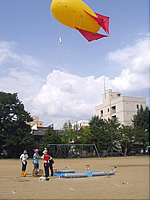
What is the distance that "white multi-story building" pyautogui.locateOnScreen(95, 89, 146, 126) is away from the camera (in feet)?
203

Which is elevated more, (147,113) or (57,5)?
(57,5)

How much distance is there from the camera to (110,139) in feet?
151

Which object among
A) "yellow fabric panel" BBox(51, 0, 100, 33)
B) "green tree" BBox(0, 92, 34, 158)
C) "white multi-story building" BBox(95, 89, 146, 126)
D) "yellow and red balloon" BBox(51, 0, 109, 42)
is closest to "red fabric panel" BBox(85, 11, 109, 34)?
"yellow and red balloon" BBox(51, 0, 109, 42)

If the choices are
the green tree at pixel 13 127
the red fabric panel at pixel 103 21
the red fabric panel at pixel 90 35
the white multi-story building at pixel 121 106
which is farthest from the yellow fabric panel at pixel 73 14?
the white multi-story building at pixel 121 106

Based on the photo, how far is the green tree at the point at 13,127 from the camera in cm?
4050

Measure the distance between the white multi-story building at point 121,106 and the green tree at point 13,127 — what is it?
2952 cm

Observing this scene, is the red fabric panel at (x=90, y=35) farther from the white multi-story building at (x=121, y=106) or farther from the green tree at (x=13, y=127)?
the white multi-story building at (x=121, y=106)

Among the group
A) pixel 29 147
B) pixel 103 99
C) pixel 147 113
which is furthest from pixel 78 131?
pixel 147 113

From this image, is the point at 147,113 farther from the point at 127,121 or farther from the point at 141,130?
the point at 127,121

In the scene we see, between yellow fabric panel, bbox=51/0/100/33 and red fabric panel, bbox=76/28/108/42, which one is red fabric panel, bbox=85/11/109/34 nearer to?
yellow fabric panel, bbox=51/0/100/33

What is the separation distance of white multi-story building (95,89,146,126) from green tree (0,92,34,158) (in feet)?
96.9

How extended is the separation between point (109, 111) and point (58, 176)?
5593cm

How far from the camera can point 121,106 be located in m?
62.4

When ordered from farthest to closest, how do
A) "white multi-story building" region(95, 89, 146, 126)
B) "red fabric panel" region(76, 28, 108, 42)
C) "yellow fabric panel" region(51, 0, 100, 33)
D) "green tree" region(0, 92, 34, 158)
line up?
"white multi-story building" region(95, 89, 146, 126), "green tree" region(0, 92, 34, 158), "red fabric panel" region(76, 28, 108, 42), "yellow fabric panel" region(51, 0, 100, 33)
